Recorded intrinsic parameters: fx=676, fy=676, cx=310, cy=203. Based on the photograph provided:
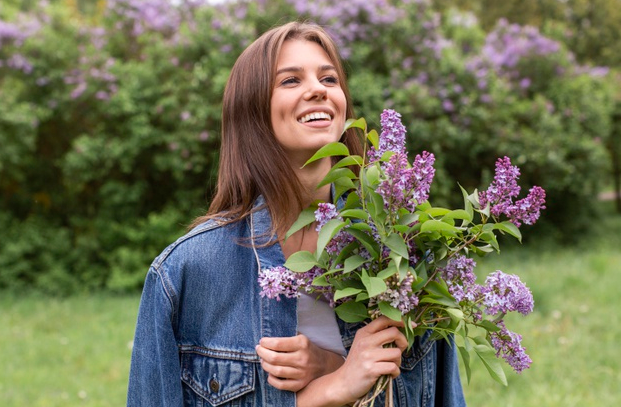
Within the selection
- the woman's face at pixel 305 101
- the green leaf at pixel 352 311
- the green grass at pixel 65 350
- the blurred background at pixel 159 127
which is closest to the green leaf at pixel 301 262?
the green leaf at pixel 352 311

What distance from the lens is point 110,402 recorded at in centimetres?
399

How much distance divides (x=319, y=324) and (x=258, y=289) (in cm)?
17

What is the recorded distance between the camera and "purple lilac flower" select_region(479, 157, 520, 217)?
135 cm

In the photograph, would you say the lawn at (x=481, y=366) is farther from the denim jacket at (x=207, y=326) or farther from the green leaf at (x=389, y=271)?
the green leaf at (x=389, y=271)

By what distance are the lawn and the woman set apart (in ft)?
7.89

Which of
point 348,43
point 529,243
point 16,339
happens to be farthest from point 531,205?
point 529,243

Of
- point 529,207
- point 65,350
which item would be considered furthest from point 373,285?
point 65,350

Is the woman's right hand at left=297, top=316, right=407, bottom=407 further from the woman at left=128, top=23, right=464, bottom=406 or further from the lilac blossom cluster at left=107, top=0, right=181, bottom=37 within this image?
the lilac blossom cluster at left=107, top=0, right=181, bottom=37

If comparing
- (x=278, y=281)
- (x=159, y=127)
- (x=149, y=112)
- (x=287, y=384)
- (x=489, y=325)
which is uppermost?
(x=149, y=112)

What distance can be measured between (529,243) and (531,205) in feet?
24.0

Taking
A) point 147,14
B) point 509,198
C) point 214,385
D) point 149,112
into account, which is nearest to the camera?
point 509,198

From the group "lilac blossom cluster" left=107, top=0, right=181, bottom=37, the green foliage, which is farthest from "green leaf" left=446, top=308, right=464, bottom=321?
"lilac blossom cluster" left=107, top=0, right=181, bottom=37

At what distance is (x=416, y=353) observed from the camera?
167 centimetres

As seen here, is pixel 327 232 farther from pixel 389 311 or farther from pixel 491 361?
pixel 491 361
